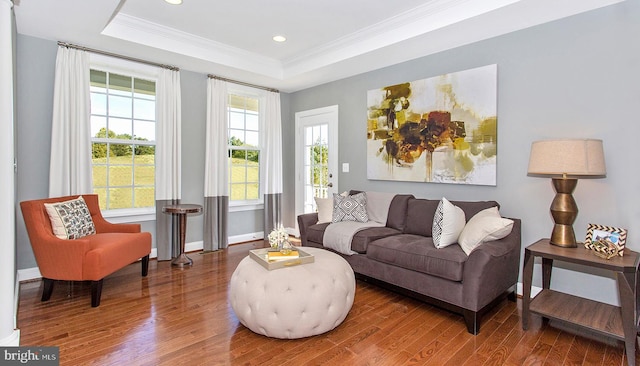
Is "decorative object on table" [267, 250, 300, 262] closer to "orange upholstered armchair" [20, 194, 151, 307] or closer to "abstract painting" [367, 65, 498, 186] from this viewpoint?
"orange upholstered armchair" [20, 194, 151, 307]

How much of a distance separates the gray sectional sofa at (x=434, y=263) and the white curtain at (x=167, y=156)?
2.43 meters

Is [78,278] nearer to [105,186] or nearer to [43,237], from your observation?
[43,237]

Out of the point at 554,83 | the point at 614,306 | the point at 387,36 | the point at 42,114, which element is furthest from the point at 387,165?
the point at 42,114

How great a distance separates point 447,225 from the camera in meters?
2.96

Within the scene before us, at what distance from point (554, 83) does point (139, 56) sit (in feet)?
14.9

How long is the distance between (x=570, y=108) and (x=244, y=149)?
13.9ft

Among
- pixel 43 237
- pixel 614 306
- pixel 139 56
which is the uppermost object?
pixel 139 56

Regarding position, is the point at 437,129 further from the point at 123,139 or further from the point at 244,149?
the point at 123,139

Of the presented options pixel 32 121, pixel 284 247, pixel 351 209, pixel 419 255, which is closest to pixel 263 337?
pixel 284 247

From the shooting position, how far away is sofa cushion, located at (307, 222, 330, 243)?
396cm

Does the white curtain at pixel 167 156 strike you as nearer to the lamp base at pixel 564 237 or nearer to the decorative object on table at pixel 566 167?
the decorative object on table at pixel 566 167

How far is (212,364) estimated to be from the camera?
2.10 m

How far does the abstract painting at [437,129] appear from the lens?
3479 mm

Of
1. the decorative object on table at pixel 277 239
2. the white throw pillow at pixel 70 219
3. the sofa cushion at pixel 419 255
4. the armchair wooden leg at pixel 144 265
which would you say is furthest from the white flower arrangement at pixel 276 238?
the white throw pillow at pixel 70 219
